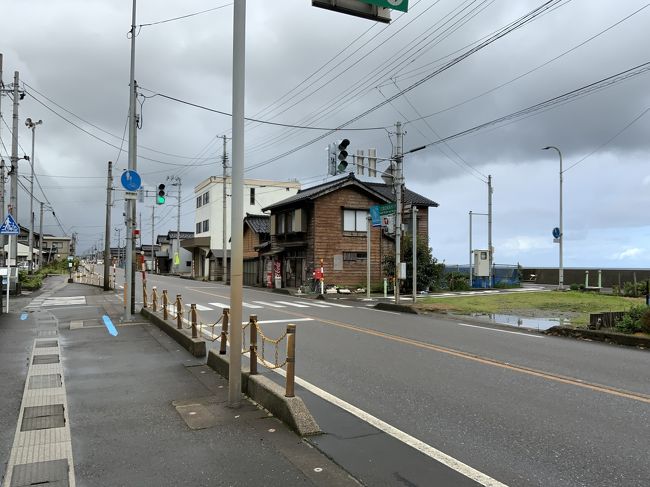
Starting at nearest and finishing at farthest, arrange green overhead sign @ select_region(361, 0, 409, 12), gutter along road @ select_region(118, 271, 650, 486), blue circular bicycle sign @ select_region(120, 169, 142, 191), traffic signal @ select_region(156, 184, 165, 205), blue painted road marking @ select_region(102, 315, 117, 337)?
gutter along road @ select_region(118, 271, 650, 486)
green overhead sign @ select_region(361, 0, 409, 12)
blue painted road marking @ select_region(102, 315, 117, 337)
blue circular bicycle sign @ select_region(120, 169, 142, 191)
traffic signal @ select_region(156, 184, 165, 205)

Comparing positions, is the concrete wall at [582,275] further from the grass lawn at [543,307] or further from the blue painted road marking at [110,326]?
the blue painted road marking at [110,326]

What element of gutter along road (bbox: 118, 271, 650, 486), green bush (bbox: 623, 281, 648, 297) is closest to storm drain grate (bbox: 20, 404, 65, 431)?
gutter along road (bbox: 118, 271, 650, 486)

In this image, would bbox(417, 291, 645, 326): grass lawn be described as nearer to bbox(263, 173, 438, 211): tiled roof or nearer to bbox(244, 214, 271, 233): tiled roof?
bbox(263, 173, 438, 211): tiled roof

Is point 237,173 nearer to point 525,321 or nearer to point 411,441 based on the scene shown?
point 411,441

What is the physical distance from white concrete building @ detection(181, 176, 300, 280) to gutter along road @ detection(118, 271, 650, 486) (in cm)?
4991

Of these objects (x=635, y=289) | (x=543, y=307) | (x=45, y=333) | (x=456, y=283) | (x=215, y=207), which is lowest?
(x=45, y=333)

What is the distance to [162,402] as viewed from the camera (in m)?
6.32

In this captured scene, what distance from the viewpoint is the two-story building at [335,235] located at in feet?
109

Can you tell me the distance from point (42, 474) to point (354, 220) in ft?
102

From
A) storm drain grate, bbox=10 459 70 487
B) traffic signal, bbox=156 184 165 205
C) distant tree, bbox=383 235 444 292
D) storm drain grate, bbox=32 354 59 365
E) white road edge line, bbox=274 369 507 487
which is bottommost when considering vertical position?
storm drain grate, bbox=32 354 59 365

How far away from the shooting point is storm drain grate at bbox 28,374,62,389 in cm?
712

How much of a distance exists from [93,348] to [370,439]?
726cm

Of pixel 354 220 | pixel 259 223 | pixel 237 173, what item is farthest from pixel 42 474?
pixel 259 223

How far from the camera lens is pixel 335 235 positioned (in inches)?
1331
